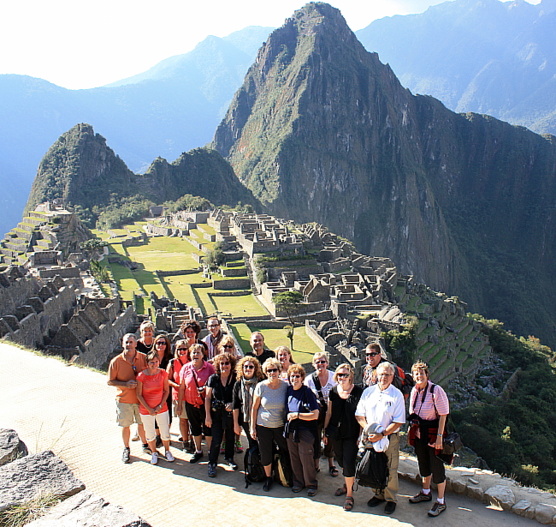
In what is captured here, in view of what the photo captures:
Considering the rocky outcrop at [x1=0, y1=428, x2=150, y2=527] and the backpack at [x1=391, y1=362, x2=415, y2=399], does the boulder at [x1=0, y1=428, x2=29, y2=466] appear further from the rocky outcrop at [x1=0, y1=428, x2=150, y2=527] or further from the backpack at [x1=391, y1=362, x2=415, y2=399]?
the backpack at [x1=391, y1=362, x2=415, y2=399]

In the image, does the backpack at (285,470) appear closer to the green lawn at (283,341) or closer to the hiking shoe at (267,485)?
the hiking shoe at (267,485)

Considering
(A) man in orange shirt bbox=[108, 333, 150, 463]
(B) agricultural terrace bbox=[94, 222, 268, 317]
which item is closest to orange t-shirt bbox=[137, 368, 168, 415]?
(A) man in orange shirt bbox=[108, 333, 150, 463]

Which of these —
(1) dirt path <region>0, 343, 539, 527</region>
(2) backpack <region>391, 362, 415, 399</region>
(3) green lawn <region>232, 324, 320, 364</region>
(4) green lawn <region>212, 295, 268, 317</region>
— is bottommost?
(3) green lawn <region>232, 324, 320, 364</region>

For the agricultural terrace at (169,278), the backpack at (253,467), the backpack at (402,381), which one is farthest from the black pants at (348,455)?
the agricultural terrace at (169,278)

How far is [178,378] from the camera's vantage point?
8781 mm

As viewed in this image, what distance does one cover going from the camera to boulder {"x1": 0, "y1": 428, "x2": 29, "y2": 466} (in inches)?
270

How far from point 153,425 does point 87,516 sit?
10.3 ft

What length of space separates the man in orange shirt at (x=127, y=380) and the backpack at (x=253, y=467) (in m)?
1.74

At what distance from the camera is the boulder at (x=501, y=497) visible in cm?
777

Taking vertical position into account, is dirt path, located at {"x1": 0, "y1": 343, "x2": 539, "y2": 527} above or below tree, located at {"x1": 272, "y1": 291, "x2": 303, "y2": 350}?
above

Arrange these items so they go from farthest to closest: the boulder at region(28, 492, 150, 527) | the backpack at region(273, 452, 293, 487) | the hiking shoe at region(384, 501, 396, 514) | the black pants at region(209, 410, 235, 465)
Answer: the black pants at region(209, 410, 235, 465), the backpack at region(273, 452, 293, 487), the hiking shoe at region(384, 501, 396, 514), the boulder at region(28, 492, 150, 527)

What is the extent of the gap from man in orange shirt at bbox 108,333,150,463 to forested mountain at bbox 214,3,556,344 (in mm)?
110488

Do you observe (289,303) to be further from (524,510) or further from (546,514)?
(546,514)

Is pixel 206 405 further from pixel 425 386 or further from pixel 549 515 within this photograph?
pixel 549 515
